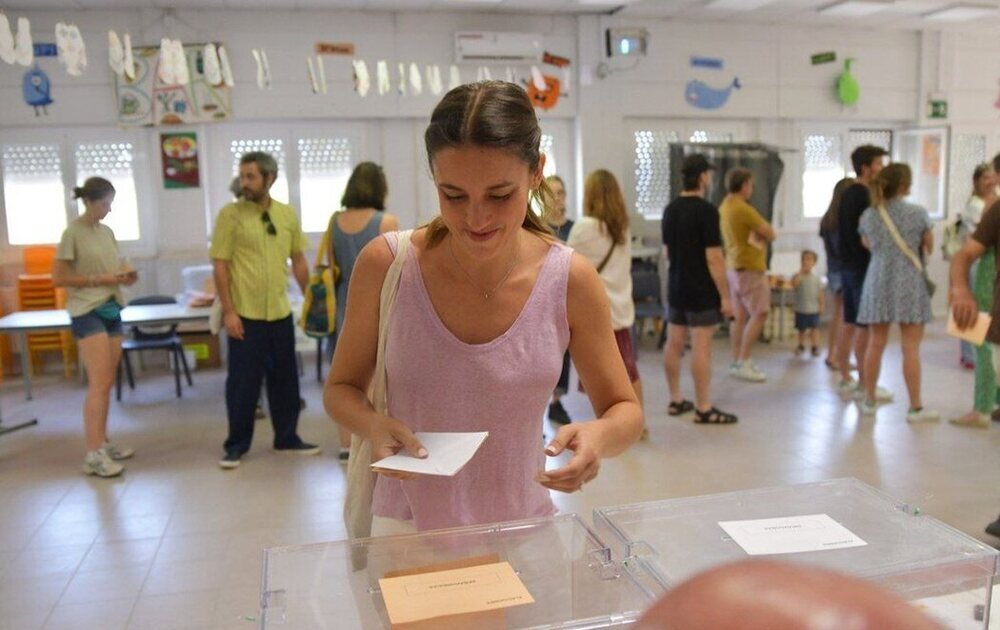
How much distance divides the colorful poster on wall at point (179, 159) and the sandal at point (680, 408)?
4.90 meters

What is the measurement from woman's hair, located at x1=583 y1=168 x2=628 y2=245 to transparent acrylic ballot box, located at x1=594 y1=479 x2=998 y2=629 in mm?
3061

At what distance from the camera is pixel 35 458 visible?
502 cm

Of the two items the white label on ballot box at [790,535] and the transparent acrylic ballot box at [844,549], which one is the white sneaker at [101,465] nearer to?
the transparent acrylic ballot box at [844,549]

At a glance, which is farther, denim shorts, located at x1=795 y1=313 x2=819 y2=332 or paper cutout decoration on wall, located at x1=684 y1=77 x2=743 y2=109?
paper cutout decoration on wall, located at x1=684 y1=77 x2=743 y2=109

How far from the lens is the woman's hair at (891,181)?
16.7 ft

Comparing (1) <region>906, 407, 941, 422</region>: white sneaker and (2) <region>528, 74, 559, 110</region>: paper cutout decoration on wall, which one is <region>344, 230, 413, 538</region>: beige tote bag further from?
(2) <region>528, 74, 559, 110</region>: paper cutout decoration on wall

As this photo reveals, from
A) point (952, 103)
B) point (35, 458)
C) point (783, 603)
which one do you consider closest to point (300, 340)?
point (35, 458)

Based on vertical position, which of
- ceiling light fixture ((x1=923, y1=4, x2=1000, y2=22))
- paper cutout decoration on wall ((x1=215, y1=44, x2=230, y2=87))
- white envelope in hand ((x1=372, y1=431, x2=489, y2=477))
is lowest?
white envelope in hand ((x1=372, y1=431, x2=489, y2=477))

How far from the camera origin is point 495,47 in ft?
26.5

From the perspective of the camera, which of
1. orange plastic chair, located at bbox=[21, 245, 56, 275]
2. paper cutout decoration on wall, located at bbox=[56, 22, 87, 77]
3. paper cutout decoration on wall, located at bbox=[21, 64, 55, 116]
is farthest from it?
orange plastic chair, located at bbox=[21, 245, 56, 275]

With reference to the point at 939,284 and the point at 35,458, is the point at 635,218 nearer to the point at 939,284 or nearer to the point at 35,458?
Result: the point at 939,284

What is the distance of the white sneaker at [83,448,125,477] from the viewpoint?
4605 mm

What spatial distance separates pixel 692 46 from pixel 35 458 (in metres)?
7.28

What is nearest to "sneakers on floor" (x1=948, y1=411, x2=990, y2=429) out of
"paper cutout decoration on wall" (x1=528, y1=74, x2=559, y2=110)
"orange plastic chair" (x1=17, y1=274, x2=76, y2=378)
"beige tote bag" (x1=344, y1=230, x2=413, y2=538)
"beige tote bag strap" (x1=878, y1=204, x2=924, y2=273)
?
"beige tote bag strap" (x1=878, y1=204, x2=924, y2=273)
